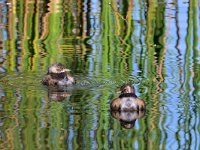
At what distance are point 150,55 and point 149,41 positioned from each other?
29.7 inches

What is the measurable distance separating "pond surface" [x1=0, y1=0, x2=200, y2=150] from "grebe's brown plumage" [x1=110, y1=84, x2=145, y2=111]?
0.07m

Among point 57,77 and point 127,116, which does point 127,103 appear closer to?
point 127,116

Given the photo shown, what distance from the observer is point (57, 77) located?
32.1 feet

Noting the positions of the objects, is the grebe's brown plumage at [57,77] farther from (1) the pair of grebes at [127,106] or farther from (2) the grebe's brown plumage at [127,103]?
(2) the grebe's brown plumage at [127,103]

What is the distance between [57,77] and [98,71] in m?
0.52

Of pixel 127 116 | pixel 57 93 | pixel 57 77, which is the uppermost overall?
pixel 57 77

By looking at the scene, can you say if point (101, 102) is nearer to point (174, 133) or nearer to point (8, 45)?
point (174, 133)

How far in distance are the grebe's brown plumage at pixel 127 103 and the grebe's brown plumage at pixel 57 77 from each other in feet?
3.46

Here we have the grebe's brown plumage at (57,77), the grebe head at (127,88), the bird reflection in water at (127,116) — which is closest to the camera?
the bird reflection in water at (127,116)

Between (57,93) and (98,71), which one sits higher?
(98,71)

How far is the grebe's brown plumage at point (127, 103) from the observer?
8609 mm

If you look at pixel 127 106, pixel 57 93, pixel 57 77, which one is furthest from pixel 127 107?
pixel 57 77

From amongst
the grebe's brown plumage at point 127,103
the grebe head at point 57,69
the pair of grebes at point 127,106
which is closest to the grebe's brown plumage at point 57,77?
the grebe head at point 57,69

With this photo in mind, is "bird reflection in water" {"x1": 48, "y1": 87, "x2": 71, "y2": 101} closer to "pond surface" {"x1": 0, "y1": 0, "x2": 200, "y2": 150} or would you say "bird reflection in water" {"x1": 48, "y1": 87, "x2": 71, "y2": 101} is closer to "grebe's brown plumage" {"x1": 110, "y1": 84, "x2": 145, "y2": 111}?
"pond surface" {"x1": 0, "y1": 0, "x2": 200, "y2": 150}
